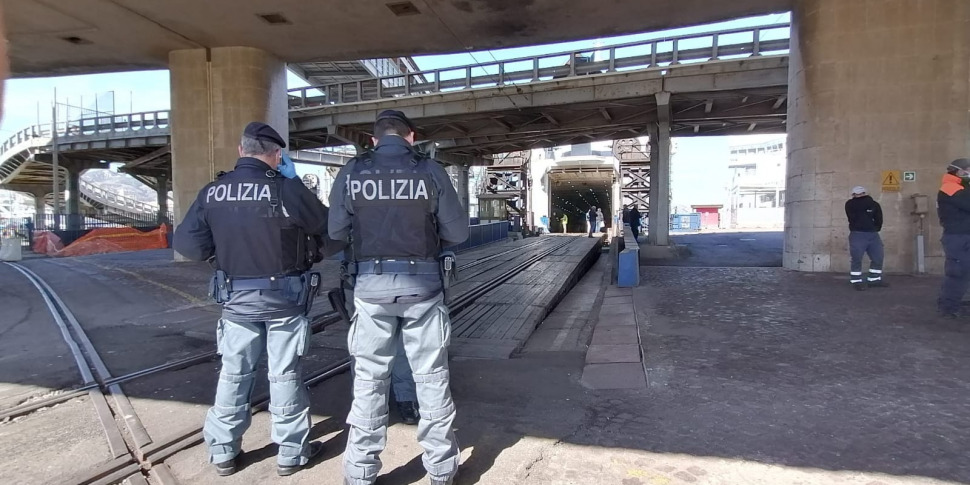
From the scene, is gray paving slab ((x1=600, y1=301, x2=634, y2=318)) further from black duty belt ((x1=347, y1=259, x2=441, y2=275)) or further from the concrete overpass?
the concrete overpass

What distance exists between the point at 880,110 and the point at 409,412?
1041cm

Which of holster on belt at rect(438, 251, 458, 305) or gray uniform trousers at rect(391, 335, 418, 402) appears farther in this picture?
gray uniform trousers at rect(391, 335, 418, 402)

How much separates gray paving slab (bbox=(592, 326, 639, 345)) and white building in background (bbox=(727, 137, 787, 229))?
43.9 metres

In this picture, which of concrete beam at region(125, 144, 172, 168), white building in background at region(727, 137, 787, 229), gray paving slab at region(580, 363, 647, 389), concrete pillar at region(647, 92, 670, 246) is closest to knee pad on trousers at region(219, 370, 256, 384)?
gray paving slab at region(580, 363, 647, 389)

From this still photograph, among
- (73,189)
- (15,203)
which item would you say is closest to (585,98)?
(73,189)

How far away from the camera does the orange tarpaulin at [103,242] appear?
21484 millimetres

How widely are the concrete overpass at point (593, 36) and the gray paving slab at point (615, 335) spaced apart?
6285 millimetres

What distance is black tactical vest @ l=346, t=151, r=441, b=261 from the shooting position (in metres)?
2.83

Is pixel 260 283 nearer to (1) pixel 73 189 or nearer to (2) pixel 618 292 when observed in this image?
(2) pixel 618 292

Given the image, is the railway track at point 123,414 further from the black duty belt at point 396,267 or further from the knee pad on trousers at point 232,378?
the black duty belt at point 396,267

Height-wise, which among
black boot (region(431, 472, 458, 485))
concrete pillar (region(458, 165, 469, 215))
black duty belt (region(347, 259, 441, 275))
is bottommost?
black boot (region(431, 472, 458, 485))

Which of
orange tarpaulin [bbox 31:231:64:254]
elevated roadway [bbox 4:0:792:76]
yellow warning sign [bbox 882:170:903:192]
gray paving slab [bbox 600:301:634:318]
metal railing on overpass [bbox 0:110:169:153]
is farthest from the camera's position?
metal railing on overpass [bbox 0:110:169:153]

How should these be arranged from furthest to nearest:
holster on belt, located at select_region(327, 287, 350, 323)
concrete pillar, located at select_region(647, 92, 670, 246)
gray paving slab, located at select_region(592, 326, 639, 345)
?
1. concrete pillar, located at select_region(647, 92, 670, 246)
2. gray paving slab, located at select_region(592, 326, 639, 345)
3. holster on belt, located at select_region(327, 287, 350, 323)

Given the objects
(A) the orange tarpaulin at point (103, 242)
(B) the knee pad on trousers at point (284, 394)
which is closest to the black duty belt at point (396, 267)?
(B) the knee pad on trousers at point (284, 394)
